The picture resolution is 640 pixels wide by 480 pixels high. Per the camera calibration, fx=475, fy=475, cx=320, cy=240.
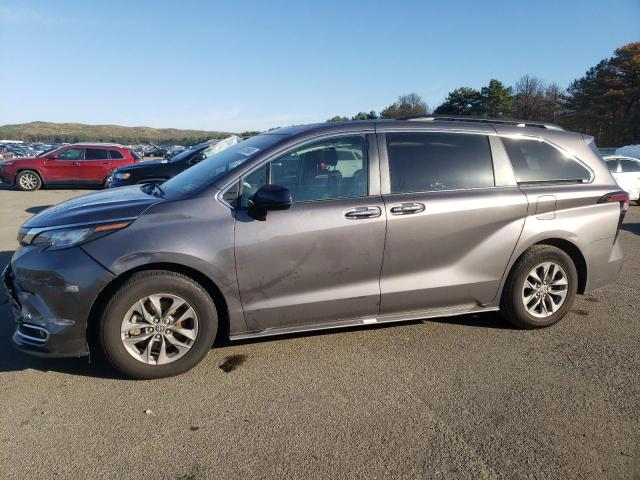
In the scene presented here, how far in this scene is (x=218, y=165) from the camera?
395 centimetres

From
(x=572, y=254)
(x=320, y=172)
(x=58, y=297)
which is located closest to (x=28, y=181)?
(x=58, y=297)

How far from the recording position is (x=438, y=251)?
3832 mm

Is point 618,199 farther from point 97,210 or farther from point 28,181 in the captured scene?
point 28,181

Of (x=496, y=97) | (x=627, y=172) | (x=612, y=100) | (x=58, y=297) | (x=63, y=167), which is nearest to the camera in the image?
(x=58, y=297)

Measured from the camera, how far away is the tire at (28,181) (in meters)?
16.6

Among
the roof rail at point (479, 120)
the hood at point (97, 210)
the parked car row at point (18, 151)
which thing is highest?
the roof rail at point (479, 120)

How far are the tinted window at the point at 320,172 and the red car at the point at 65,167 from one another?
592 inches

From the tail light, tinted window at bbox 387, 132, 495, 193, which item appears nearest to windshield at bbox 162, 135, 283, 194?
tinted window at bbox 387, 132, 495, 193

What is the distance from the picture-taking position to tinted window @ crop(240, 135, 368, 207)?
361cm

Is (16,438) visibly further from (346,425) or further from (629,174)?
(629,174)

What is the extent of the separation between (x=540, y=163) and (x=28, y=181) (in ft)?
57.6

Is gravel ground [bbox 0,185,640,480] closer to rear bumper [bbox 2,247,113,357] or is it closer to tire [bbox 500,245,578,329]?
tire [bbox 500,245,578,329]

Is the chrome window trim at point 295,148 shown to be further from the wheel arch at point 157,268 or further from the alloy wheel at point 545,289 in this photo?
the alloy wheel at point 545,289

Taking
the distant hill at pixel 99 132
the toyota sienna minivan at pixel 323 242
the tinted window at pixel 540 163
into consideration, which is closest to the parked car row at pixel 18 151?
the toyota sienna minivan at pixel 323 242
